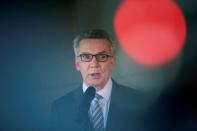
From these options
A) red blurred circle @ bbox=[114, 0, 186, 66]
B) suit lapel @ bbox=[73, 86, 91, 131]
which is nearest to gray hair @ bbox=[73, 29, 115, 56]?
red blurred circle @ bbox=[114, 0, 186, 66]

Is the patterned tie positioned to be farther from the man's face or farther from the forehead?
the forehead

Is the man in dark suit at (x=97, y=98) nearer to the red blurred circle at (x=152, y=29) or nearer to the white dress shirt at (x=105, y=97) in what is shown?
the white dress shirt at (x=105, y=97)

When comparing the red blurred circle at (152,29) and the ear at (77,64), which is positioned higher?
the red blurred circle at (152,29)

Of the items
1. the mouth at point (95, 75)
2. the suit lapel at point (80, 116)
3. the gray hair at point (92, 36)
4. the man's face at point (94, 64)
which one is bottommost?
the suit lapel at point (80, 116)

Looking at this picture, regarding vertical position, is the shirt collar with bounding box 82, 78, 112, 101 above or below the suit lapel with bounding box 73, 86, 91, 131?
above

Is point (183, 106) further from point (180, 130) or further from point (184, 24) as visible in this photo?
point (184, 24)

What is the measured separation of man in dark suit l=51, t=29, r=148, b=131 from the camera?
2.86 meters

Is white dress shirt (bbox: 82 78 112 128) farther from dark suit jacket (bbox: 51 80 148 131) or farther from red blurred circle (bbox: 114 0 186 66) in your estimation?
red blurred circle (bbox: 114 0 186 66)

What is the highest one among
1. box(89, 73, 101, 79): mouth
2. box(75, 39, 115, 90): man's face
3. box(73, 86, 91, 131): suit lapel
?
box(75, 39, 115, 90): man's face

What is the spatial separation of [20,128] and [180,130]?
3.23ft

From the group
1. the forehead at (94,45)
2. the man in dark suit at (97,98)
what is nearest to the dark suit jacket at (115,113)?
the man in dark suit at (97,98)

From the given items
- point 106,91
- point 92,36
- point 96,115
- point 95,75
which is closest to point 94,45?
point 92,36

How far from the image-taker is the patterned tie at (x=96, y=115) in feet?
9.48

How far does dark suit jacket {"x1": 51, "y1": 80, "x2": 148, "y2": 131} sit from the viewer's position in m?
2.90
